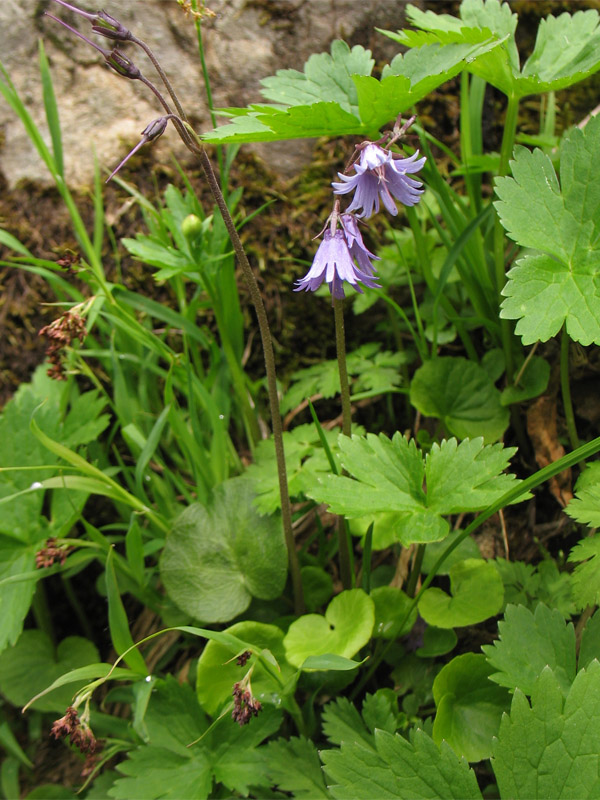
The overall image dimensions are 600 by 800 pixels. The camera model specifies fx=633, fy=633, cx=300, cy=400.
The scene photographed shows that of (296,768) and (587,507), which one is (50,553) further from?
(587,507)

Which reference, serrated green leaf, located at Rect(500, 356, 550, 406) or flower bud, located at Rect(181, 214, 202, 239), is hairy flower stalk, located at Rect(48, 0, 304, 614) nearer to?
flower bud, located at Rect(181, 214, 202, 239)

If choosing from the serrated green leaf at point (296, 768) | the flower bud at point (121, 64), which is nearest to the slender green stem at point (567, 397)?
the serrated green leaf at point (296, 768)

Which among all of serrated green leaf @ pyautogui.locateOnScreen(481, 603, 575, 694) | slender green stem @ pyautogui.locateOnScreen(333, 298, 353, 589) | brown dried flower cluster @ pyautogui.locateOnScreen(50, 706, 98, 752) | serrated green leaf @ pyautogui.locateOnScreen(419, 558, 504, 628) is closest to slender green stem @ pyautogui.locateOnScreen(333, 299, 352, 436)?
slender green stem @ pyautogui.locateOnScreen(333, 298, 353, 589)

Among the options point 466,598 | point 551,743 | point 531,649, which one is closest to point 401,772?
point 551,743

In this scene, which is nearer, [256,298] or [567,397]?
[256,298]

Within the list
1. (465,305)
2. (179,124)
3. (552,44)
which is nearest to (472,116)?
(552,44)
